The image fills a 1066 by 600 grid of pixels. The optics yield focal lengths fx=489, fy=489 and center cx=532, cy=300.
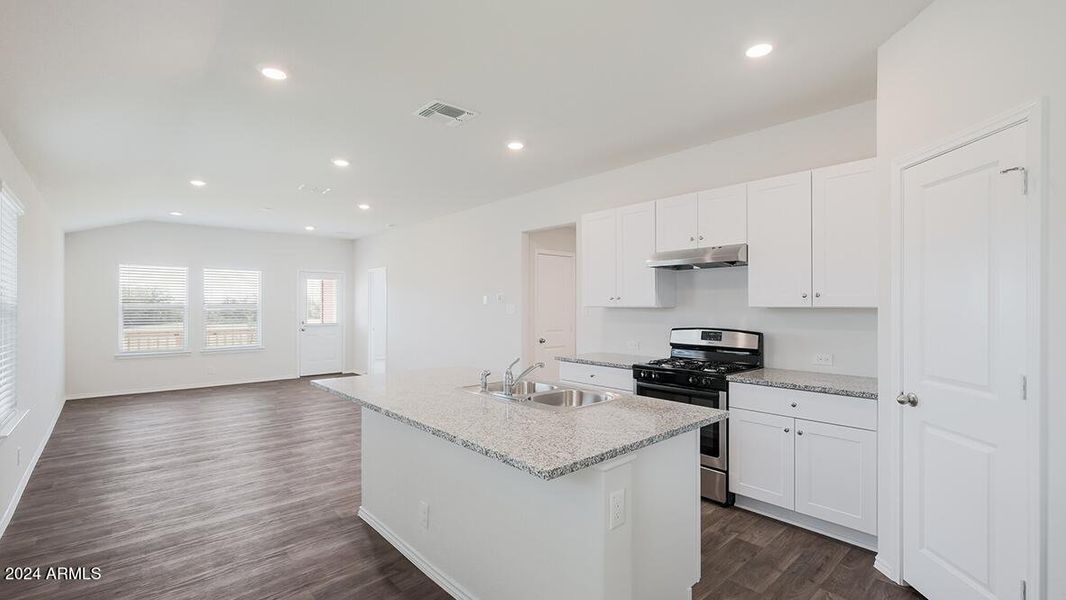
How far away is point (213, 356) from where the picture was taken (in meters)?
7.93

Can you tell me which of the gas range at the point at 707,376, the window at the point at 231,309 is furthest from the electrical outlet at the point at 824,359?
the window at the point at 231,309

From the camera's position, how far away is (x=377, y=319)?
337 inches

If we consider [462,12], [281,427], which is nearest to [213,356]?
[281,427]

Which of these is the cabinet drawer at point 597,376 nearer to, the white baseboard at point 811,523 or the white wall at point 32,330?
the white baseboard at point 811,523

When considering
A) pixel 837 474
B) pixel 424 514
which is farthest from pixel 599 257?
pixel 424 514

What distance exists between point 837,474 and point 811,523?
407 millimetres

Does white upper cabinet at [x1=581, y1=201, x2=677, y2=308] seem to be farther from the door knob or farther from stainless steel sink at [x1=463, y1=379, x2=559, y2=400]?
the door knob

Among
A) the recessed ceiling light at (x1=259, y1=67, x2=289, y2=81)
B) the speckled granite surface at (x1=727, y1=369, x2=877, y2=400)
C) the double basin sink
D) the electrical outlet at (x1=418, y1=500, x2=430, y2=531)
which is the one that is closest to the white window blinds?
the recessed ceiling light at (x1=259, y1=67, x2=289, y2=81)

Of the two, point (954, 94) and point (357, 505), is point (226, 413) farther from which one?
point (954, 94)

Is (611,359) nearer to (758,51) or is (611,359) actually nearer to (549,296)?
(549,296)

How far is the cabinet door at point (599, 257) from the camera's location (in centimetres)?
417

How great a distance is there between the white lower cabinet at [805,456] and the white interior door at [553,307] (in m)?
2.79

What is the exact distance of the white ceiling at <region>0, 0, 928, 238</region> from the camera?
2041 mm

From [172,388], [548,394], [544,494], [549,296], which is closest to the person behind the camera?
[544,494]
